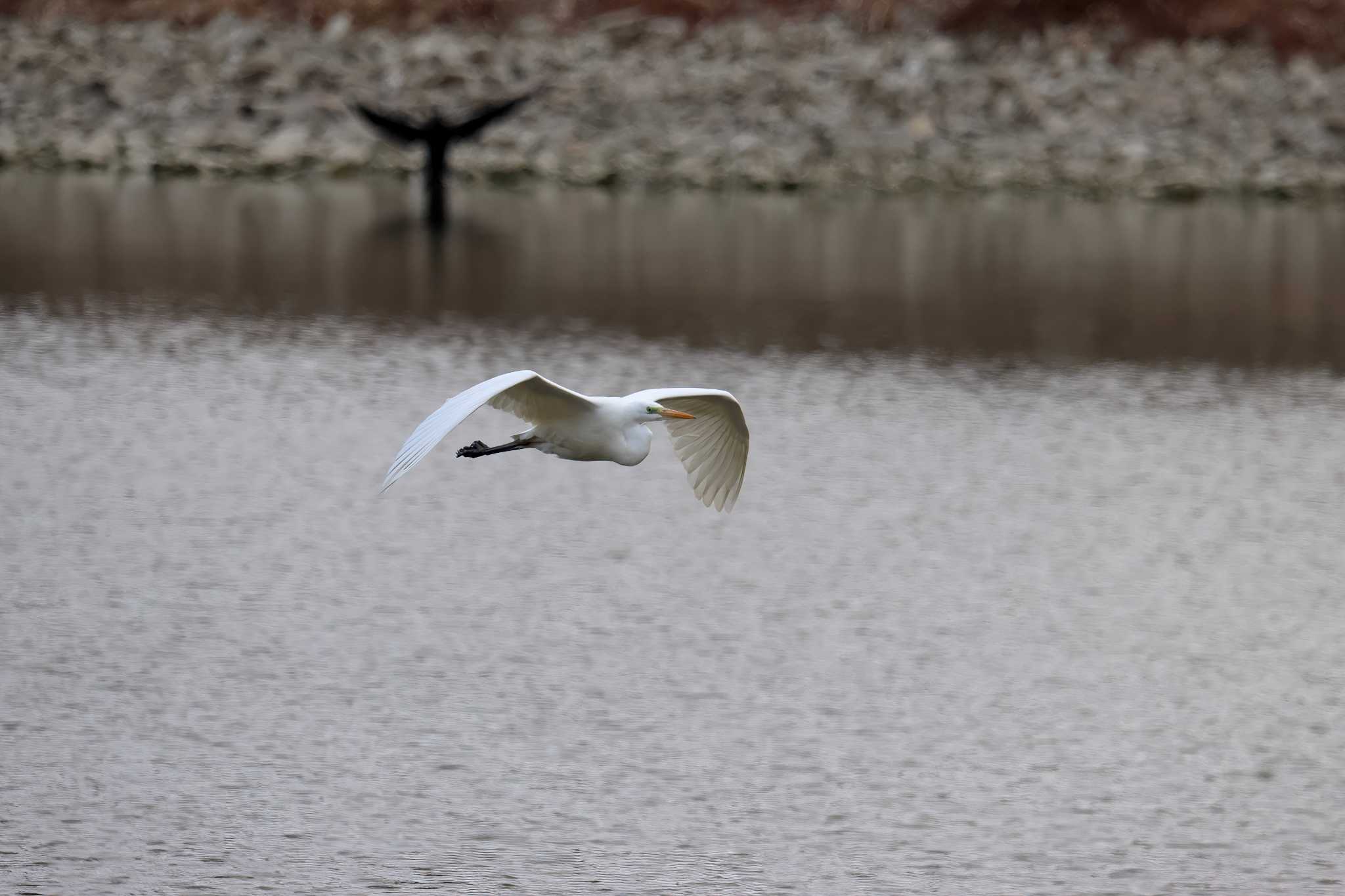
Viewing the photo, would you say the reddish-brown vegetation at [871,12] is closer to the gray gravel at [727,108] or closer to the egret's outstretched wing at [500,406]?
the gray gravel at [727,108]

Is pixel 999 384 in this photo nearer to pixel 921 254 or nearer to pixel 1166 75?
pixel 921 254

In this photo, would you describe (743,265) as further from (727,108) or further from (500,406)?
(500,406)

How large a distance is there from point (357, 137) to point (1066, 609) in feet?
94.9

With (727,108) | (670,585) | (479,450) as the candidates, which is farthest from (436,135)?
(479,450)

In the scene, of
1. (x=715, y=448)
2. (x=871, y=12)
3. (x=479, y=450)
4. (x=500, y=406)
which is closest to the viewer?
(x=479, y=450)

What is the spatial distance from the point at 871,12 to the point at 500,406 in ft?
125

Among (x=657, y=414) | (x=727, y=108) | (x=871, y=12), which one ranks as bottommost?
(x=657, y=414)

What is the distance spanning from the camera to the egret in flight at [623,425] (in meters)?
10.5

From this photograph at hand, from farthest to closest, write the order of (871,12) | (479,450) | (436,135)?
(871,12) → (436,135) → (479,450)

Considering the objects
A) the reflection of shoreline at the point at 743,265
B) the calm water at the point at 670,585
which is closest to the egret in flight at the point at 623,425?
the calm water at the point at 670,585

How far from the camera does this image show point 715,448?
11.6 meters

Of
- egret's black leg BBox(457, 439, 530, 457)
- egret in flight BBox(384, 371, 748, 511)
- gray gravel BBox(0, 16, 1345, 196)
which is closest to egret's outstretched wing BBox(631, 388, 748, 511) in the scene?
egret in flight BBox(384, 371, 748, 511)

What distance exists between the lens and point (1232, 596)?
64.7 ft

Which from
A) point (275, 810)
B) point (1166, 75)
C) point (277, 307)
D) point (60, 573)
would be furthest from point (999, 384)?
point (1166, 75)
